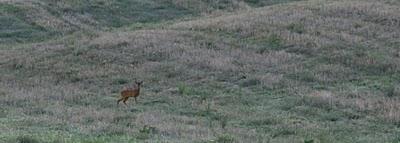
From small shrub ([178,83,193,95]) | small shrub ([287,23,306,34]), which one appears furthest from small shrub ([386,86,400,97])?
small shrub ([287,23,306,34])

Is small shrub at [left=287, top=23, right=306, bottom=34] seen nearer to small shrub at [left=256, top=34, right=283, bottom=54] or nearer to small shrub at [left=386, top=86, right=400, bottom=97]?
small shrub at [left=256, top=34, right=283, bottom=54]

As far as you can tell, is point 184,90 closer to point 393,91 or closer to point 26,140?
point 393,91

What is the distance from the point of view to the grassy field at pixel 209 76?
16.6m

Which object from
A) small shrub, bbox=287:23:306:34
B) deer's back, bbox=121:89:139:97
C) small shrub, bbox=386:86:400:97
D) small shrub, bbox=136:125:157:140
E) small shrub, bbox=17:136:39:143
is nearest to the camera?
small shrub, bbox=17:136:39:143

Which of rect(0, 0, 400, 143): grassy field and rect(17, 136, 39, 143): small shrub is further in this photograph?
rect(0, 0, 400, 143): grassy field

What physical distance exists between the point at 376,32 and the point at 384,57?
5.10 m

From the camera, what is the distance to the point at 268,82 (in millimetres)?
23391

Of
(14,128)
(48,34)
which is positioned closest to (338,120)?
(14,128)

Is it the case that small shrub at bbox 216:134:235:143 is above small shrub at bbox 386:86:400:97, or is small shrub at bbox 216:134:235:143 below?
above

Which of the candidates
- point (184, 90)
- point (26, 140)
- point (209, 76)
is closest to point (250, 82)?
point (209, 76)

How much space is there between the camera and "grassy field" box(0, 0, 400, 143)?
1658 centimetres

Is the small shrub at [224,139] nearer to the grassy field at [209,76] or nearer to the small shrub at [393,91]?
the grassy field at [209,76]

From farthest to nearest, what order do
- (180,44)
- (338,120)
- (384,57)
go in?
(180,44) < (384,57) < (338,120)

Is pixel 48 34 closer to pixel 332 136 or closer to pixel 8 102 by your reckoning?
pixel 8 102
